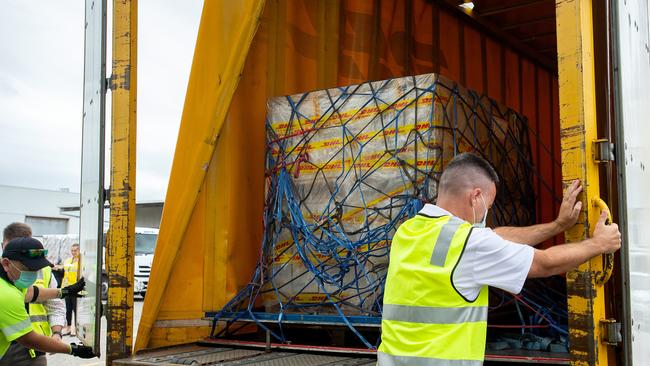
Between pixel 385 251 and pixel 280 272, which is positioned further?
pixel 280 272

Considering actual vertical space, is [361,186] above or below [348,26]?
below

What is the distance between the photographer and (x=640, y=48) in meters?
3.19

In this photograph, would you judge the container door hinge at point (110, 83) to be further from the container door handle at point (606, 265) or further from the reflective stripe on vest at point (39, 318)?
the container door handle at point (606, 265)

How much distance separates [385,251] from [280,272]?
792 mm

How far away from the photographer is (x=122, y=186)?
382cm

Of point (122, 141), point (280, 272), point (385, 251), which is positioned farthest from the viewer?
point (280, 272)

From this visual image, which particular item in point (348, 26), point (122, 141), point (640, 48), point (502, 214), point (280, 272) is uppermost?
point (348, 26)

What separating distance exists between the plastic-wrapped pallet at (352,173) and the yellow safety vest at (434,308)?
1.41 metres

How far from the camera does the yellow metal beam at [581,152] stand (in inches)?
102

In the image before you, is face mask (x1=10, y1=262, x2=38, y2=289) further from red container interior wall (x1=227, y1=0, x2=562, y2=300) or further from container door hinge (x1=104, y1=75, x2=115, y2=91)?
red container interior wall (x1=227, y1=0, x2=562, y2=300)

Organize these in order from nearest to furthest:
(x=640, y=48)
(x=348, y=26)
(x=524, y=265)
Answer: (x=524, y=265) → (x=640, y=48) → (x=348, y=26)

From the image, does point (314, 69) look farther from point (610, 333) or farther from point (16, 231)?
point (610, 333)

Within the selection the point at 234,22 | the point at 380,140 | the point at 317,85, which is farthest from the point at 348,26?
the point at 380,140

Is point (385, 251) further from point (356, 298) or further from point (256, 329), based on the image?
point (256, 329)
